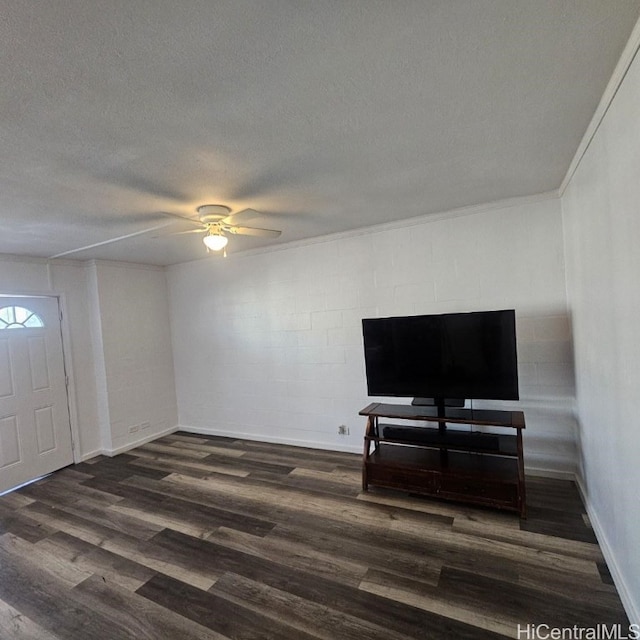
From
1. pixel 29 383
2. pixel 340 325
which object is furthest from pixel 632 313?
pixel 29 383

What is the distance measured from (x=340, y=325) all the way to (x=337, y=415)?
3.39 ft

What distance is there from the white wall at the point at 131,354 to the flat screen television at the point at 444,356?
10.8 feet

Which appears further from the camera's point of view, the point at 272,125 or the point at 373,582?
the point at 373,582

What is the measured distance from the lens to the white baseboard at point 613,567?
1570 mm

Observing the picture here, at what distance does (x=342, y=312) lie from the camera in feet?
12.5

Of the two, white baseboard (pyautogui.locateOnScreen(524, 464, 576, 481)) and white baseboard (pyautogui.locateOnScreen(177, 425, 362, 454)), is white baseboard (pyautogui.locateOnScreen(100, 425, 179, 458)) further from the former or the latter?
white baseboard (pyautogui.locateOnScreen(524, 464, 576, 481))

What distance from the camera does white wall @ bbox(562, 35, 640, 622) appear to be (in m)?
1.40

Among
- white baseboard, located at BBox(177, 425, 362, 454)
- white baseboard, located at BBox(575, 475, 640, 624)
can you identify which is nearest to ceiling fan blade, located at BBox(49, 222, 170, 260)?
white baseboard, located at BBox(177, 425, 362, 454)

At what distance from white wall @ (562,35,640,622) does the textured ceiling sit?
226mm

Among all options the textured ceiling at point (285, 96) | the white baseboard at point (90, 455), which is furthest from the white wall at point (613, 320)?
the white baseboard at point (90, 455)

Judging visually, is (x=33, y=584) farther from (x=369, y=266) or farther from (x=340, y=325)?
(x=369, y=266)

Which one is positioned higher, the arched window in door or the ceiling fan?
the ceiling fan

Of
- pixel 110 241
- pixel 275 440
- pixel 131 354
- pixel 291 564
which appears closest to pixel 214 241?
pixel 110 241

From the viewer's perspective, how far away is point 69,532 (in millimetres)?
2654
